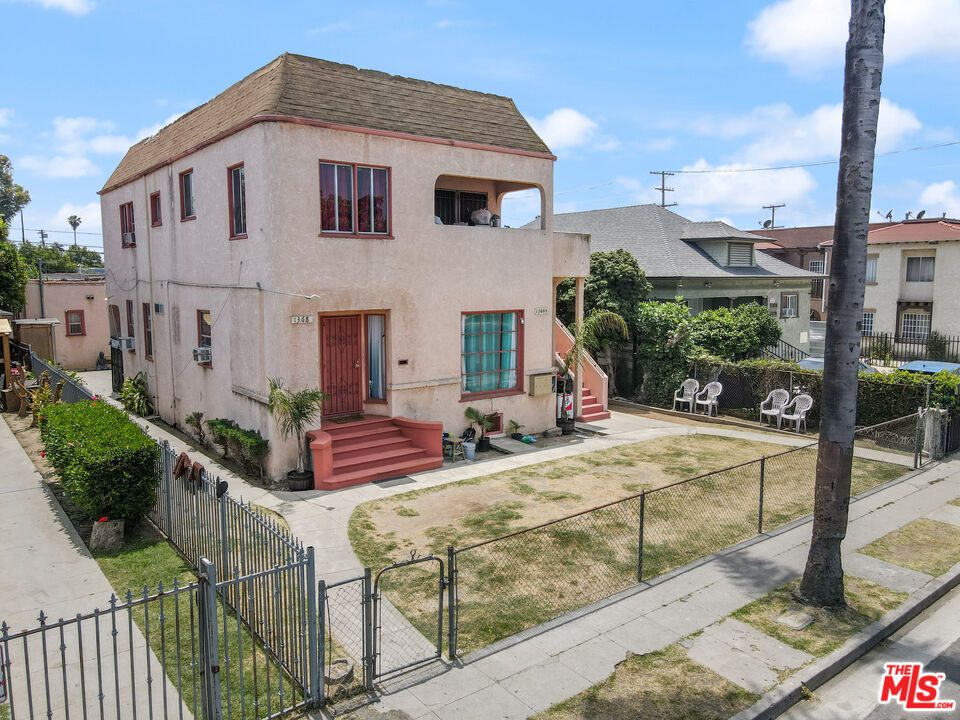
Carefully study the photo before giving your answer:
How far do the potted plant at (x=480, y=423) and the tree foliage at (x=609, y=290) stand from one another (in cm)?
771

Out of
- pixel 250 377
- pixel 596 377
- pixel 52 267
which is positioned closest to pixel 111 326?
pixel 250 377

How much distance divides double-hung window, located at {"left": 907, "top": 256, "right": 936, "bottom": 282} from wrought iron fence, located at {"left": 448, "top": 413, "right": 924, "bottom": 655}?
27643mm

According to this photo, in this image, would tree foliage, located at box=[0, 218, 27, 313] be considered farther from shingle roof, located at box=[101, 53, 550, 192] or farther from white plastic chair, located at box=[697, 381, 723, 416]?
white plastic chair, located at box=[697, 381, 723, 416]

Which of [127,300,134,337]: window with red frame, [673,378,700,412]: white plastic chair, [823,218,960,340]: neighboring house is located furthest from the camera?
[823,218,960,340]: neighboring house

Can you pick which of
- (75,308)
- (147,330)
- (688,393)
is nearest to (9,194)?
(75,308)

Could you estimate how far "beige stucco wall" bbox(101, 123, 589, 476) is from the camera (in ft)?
41.9

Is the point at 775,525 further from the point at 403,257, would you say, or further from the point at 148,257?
the point at 148,257

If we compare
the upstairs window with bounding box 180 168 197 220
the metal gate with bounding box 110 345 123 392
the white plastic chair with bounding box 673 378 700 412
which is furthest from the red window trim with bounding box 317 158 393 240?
the metal gate with bounding box 110 345 123 392

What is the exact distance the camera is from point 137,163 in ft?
65.9

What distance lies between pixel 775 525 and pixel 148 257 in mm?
16884

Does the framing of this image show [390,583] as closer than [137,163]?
Yes

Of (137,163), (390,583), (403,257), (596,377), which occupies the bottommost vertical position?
(390,583)

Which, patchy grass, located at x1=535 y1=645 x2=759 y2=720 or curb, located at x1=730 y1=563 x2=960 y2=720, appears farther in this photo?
curb, located at x1=730 y1=563 x2=960 y2=720

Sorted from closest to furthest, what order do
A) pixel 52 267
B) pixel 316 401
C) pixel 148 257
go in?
pixel 316 401 < pixel 148 257 < pixel 52 267
